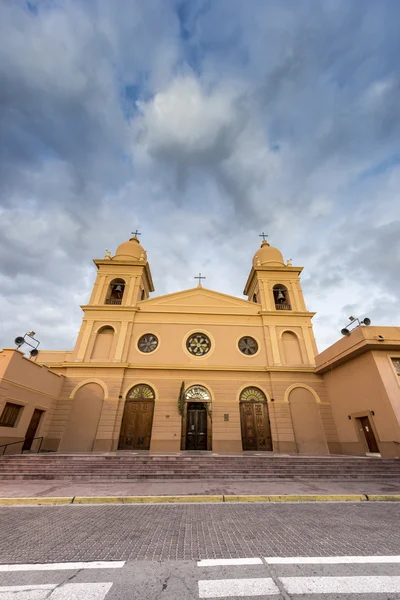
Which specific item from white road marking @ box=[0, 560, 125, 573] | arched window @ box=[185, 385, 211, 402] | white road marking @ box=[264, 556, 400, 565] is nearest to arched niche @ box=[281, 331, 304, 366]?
arched window @ box=[185, 385, 211, 402]

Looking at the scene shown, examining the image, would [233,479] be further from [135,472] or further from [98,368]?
[98,368]

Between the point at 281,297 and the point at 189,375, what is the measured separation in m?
9.66

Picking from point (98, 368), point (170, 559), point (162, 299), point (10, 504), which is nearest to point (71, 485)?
point (10, 504)

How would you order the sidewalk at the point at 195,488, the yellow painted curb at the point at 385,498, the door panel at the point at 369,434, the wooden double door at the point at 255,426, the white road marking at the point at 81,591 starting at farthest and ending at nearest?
the wooden double door at the point at 255,426, the door panel at the point at 369,434, the sidewalk at the point at 195,488, the yellow painted curb at the point at 385,498, the white road marking at the point at 81,591

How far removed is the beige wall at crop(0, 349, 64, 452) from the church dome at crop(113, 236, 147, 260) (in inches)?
425

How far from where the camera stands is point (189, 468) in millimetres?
9844

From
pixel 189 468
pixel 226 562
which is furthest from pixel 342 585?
pixel 189 468

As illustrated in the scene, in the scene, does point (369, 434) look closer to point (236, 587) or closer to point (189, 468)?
Result: point (189, 468)

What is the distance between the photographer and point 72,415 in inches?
592

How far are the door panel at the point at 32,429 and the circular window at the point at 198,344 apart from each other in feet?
30.6

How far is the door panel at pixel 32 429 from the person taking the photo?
13297mm

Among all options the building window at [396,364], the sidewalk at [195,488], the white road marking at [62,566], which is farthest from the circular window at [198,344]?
the white road marking at [62,566]

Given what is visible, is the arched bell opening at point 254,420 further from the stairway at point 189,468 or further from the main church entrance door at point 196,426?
the stairway at point 189,468

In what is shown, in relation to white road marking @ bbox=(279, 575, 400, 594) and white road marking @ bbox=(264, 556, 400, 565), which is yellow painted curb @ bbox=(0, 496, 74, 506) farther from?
white road marking @ bbox=(279, 575, 400, 594)
